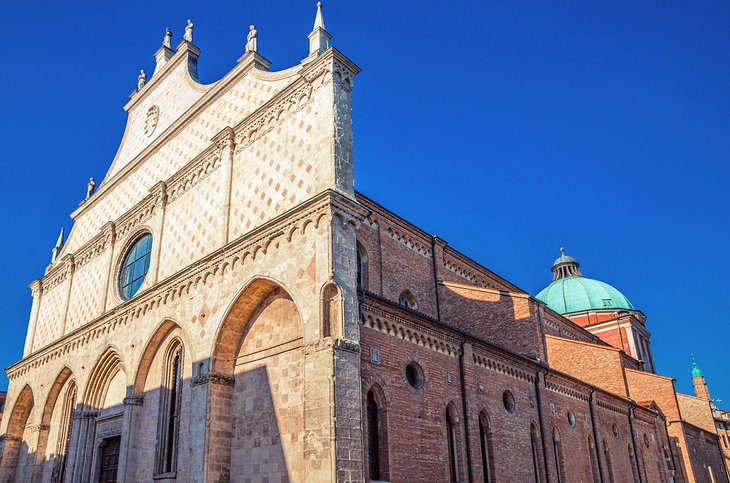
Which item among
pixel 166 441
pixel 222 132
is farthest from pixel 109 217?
pixel 166 441

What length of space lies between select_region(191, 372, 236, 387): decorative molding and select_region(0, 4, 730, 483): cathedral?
0.04 metres

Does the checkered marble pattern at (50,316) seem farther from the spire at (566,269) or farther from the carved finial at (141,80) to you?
the spire at (566,269)

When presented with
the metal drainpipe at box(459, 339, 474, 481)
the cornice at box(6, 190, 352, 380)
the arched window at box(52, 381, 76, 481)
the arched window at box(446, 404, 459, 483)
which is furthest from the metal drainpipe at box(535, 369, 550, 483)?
the arched window at box(52, 381, 76, 481)

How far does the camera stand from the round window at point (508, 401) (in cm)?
1723

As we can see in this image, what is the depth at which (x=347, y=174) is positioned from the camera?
12812 millimetres

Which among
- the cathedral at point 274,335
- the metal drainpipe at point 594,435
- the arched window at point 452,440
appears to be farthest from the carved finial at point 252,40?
the metal drainpipe at point 594,435

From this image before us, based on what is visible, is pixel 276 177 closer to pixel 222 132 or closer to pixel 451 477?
pixel 222 132

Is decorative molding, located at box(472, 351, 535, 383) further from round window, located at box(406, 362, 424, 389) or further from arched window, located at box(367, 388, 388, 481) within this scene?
arched window, located at box(367, 388, 388, 481)

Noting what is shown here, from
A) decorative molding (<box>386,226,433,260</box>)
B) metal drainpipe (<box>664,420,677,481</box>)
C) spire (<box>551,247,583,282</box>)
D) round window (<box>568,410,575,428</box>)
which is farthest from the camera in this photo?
spire (<box>551,247,583,282</box>)

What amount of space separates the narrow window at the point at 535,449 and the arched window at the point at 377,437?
6905mm

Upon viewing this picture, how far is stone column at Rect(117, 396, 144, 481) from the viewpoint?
1548 centimetres

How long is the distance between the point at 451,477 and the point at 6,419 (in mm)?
17705

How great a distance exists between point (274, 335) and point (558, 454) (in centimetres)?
1101

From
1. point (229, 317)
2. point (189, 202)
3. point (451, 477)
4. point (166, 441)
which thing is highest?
point (189, 202)
